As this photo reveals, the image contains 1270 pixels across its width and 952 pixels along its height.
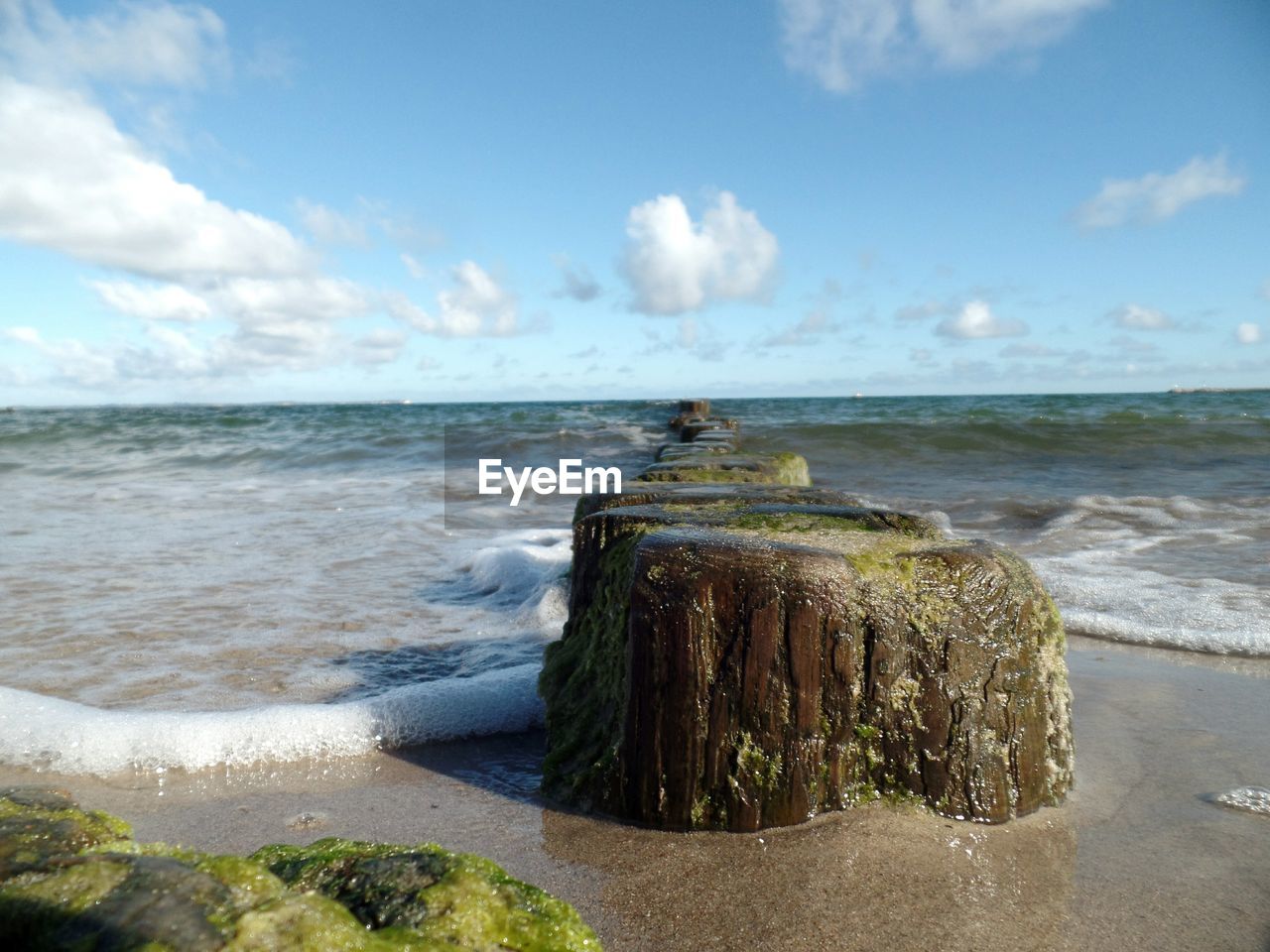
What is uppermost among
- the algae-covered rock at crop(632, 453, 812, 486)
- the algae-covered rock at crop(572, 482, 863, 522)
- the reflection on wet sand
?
the algae-covered rock at crop(572, 482, 863, 522)

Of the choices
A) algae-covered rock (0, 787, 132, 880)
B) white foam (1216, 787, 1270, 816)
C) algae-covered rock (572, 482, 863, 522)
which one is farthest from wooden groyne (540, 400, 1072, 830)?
algae-covered rock (0, 787, 132, 880)

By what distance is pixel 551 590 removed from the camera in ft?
14.6

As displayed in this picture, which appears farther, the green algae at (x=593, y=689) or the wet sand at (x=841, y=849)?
the green algae at (x=593, y=689)

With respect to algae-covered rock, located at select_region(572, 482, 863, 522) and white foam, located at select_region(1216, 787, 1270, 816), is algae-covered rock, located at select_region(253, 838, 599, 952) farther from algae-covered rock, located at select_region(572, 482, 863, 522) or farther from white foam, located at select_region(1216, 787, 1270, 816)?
white foam, located at select_region(1216, 787, 1270, 816)

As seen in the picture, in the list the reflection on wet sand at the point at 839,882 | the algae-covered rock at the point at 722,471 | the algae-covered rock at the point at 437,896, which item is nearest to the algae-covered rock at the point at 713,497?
the algae-covered rock at the point at 722,471

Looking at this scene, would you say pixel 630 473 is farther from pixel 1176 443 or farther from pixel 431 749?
pixel 1176 443

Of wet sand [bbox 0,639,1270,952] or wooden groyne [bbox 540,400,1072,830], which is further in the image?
wooden groyne [bbox 540,400,1072,830]

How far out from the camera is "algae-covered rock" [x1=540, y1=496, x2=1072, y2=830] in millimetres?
1897

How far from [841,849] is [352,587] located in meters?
3.77

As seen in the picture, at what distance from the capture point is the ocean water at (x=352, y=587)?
111 inches

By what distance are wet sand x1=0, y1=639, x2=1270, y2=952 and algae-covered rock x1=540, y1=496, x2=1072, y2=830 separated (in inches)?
3.1

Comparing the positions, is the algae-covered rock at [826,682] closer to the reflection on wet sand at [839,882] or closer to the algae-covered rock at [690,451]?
the reflection on wet sand at [839,882]

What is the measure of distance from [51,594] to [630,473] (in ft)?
24.8

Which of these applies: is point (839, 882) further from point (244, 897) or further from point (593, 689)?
point (244, 897)
